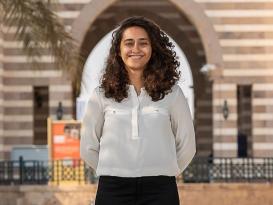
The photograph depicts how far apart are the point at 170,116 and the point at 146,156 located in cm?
25

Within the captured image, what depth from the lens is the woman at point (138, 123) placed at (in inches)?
154

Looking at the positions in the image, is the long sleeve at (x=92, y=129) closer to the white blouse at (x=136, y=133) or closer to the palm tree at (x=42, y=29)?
the white blouse at (x=136, y=133)

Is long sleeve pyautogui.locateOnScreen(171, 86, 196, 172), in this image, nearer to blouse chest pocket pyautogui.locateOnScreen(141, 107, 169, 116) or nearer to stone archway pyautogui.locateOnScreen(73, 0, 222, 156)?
blouse chest pocket pyautogui.locateOnScreen(141, 107, 169, 116)

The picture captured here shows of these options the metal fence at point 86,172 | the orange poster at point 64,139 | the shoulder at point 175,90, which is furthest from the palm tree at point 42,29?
the metal fence at point 86,172

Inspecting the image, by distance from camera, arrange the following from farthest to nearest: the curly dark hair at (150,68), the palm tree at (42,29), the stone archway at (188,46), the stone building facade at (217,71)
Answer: the stone archway at (188,46) < the stone building facade at (217,71) < the palm tree at (42,29) < the curly dark hair at (150,68)

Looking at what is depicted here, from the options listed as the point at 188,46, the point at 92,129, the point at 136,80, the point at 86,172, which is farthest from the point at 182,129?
the point at 188,46

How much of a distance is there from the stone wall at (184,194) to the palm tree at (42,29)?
22.4 feet

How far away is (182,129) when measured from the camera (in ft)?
13.3

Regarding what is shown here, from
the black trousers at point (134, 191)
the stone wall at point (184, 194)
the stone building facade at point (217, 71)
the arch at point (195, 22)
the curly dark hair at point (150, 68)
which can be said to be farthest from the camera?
the arch at point (195, 22)

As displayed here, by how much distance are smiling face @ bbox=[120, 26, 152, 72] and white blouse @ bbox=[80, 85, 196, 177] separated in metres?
0.13

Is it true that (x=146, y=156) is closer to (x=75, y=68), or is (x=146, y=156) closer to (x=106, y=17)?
(x=75, y=68)

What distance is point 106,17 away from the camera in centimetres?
2867

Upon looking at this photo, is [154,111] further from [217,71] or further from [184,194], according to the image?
[217,71]

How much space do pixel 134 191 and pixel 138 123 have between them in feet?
1.08
